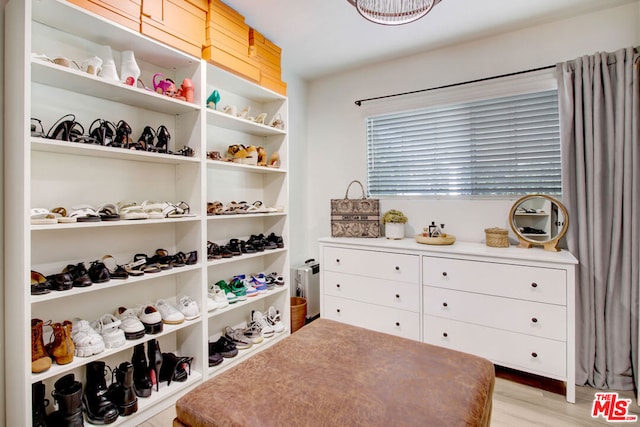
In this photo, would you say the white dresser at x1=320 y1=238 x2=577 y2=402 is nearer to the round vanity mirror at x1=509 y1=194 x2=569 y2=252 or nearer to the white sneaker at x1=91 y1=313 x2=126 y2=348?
the round vanity mirror at x1=509 y1=194 x2=569 y2=252

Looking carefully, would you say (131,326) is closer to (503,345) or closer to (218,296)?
(218,296)

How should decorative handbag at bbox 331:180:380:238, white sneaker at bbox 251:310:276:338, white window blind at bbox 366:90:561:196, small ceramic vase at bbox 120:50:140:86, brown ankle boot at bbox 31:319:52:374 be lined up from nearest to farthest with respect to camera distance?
brown ankle boot at bbox 31:319:52:374, small ceramic vase at bbox 120:50:140:86, white window blind at bbox 366:90:561:196, white sneaker at bbox 251:310:276:338, decorative handbag at bbox 331:180:380:238

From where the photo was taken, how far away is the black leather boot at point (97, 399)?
1557 millimetres

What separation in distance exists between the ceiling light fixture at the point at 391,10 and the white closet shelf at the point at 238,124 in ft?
3.74

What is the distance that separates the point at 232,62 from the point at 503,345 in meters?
2.70

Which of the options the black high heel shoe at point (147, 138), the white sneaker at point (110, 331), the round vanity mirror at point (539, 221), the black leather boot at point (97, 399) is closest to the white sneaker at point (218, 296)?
the white sneaker at point (110, 331)

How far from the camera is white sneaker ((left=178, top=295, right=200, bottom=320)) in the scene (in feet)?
6.51

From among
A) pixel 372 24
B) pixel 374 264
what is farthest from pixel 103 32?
pixel 374 264

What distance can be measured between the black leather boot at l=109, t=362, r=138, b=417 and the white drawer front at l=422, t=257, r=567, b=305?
2.00 m

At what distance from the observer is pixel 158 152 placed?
6.05 ft

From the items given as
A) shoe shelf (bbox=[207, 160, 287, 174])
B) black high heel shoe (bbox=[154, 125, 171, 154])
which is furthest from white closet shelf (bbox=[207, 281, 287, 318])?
black high heel shoe (bbox=[154, 125, 171, 154])

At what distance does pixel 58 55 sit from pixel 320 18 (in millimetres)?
1666

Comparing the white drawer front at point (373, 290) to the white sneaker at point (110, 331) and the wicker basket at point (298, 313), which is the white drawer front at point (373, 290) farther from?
the white sneaker at point (110, 331)

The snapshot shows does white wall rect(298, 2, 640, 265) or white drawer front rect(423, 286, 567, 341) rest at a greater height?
white wall rect(298, 2, 640, 265)
